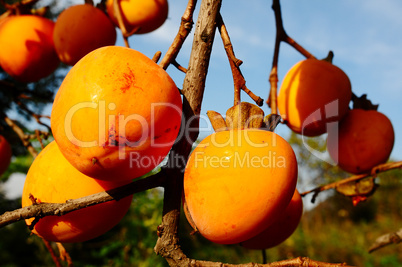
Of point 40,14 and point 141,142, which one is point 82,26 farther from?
point 141,142

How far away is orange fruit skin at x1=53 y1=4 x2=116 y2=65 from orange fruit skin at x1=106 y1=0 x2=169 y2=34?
10cm

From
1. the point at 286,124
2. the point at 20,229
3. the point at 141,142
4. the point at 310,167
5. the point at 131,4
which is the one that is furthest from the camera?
the point at 310,167

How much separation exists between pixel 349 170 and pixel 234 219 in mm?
940

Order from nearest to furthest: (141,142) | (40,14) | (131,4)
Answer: (141,142)
(131,4)
(40,14)

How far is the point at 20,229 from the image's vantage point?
2.69 metres

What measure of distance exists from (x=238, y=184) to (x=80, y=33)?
1.16 meters

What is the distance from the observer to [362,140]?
135 centimetres

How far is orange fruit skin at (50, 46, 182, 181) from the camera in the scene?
1.89ft

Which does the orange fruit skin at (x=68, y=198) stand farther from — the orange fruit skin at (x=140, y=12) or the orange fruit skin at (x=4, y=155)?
the orange fruit skin at (x=4, y=155)

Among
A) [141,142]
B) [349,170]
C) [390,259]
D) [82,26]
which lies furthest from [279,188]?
[390,259]

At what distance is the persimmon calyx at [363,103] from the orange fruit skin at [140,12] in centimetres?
94

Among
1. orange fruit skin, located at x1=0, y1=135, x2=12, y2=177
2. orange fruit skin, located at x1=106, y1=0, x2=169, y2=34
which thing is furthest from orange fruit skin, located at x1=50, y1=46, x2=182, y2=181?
orange fruit skin, located at x1=0, y1=135, x2=12, y2=177

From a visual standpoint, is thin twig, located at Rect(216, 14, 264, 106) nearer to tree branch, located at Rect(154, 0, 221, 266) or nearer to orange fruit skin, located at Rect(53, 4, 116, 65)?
tree branch, located at Rect(154, 0, 221, 266)

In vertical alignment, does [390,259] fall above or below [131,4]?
below
